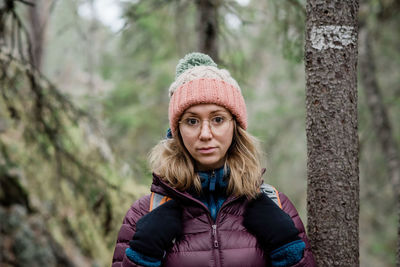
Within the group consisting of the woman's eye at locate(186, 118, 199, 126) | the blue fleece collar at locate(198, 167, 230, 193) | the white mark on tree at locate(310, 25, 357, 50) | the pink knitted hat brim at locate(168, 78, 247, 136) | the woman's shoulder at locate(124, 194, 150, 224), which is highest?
the white mark on tree at locate(310, 25, 357, 50)

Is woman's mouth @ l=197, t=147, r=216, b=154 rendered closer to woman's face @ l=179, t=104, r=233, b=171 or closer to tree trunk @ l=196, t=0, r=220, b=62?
woman's face @ l=179, t=104, r=233, b=171

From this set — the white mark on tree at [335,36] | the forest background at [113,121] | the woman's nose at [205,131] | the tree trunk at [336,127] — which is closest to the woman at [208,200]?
the woman's nose at [205,131]

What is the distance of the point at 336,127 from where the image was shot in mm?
2053

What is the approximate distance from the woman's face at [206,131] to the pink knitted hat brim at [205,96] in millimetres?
38

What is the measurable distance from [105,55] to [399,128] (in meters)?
8.71

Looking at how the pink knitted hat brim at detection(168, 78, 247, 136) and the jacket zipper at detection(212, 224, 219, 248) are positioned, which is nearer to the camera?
the jacket zipper at detection(212, 224, 219, 248)

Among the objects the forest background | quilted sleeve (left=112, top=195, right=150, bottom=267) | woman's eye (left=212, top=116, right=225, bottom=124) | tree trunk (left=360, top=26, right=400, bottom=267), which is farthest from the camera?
tree trunk (left=360, top=26, right=400, bottom=267)

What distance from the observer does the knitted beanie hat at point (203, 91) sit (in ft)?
7.12

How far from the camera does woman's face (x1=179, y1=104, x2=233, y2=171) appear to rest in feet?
7.16

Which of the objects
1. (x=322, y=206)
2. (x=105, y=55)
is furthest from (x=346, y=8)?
(x=105, y=55)

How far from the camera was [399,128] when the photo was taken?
8742mm

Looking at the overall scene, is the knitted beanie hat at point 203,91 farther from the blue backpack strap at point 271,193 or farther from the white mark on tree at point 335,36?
the white mark on tree at point 335,36

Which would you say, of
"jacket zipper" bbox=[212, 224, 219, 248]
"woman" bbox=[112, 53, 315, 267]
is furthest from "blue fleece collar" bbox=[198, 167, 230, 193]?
"jacket zipper" bbox=[212, 224, 219, 248]

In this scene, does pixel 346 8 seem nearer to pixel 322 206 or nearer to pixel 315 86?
pixel 315 86
